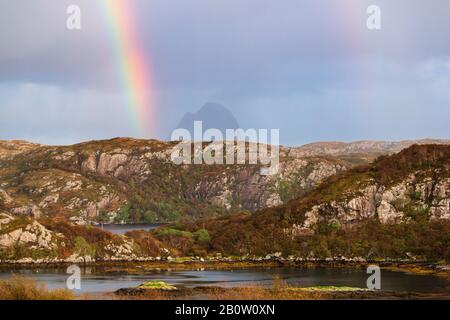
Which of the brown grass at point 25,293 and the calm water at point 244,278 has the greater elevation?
the brown grass at point 25,293

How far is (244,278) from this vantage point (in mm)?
149125

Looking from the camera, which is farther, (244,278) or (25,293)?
(244,278)

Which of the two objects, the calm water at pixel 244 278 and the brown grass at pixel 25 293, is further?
the calm water at pixel 244 278

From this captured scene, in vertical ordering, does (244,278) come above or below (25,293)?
below

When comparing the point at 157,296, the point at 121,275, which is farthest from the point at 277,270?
the point at 157,296

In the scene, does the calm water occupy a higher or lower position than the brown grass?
lower

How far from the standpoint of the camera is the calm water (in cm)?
12106

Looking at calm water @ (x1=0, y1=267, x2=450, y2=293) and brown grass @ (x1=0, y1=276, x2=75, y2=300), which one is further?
calm water @ (x1=0, y1=267, x2=450, y2=293)

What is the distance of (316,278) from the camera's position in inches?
5684

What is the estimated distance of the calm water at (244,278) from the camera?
12106 cm

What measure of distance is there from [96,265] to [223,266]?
35673mm
